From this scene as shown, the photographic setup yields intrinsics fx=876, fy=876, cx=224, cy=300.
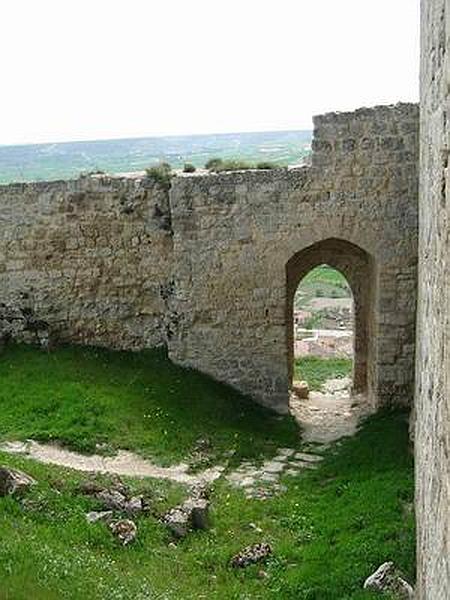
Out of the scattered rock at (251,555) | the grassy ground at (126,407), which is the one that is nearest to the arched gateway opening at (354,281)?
the grassy ground at (126,407)

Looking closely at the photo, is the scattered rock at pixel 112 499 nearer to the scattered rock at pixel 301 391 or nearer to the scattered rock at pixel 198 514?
the scattered rock at pixel 198 514

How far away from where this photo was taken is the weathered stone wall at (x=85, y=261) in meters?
15.0

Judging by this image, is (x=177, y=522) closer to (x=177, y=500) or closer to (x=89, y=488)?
(x=177, y=500)

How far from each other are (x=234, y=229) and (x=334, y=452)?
3.87 meters

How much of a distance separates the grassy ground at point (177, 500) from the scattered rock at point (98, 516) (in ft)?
0.49

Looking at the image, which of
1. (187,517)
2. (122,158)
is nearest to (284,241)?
(187,517)

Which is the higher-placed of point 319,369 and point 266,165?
point 266,165

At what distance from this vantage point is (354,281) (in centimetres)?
1584

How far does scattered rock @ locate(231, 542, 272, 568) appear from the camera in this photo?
356 inches

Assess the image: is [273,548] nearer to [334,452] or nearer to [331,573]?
[331,573]

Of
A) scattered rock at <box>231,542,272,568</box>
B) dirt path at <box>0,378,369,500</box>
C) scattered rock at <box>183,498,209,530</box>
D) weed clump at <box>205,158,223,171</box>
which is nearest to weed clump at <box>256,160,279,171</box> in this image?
weed clump at <box>205,158,223,171</box>

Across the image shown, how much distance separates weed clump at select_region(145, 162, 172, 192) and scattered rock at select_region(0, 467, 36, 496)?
21.3ft

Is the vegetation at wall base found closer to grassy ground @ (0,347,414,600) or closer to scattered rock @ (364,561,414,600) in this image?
grassy ground @ (0,347,414,600)

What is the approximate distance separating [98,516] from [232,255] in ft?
19.0
